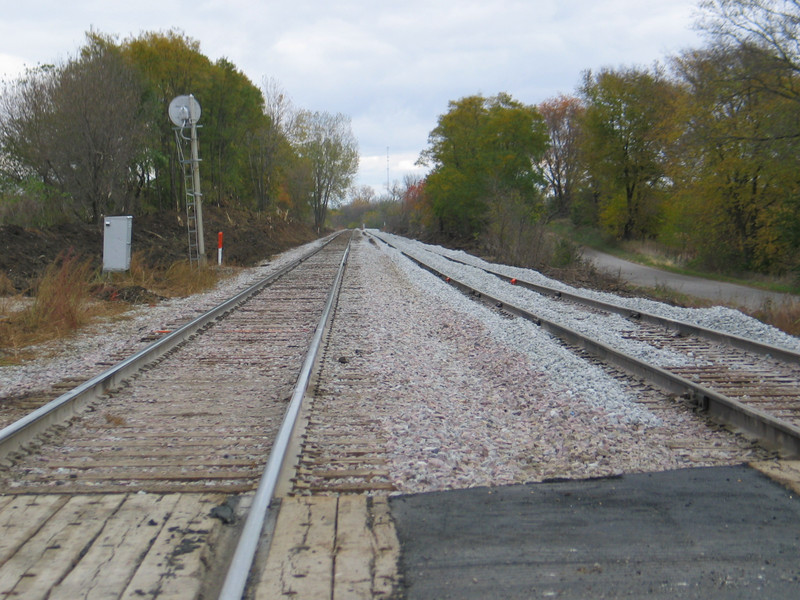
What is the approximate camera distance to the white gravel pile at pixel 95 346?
20.0ft

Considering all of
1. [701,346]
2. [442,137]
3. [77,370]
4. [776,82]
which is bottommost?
[77,370]

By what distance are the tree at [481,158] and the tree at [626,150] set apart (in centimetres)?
430

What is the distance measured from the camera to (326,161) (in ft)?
226

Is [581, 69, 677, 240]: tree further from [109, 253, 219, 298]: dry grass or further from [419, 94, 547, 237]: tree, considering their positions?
[109, 253, 219, 298]: dry grass

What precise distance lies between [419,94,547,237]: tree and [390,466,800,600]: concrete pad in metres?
31.2

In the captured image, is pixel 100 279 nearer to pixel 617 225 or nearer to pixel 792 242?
pixel 792 242

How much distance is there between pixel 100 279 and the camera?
13.2 m

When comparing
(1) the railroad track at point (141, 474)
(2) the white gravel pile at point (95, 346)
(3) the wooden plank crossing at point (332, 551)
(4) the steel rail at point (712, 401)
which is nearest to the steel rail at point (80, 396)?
(1) the railroad track at point (141, 474)

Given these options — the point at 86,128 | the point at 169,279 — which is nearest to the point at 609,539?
the point at 169,279

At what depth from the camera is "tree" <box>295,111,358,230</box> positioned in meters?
67.9

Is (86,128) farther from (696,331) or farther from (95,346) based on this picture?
(696,331)

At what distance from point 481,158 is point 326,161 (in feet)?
99.3

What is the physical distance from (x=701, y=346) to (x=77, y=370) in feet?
23.2

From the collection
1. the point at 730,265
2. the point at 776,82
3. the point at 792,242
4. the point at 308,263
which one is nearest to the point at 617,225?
the point at 730,265
